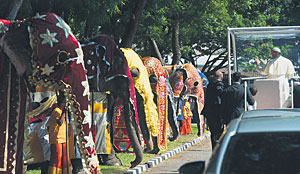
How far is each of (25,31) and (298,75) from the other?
6.78m

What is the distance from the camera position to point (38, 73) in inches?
331

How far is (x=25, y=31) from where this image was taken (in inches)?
336

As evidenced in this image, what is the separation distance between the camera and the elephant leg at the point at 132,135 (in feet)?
36.7

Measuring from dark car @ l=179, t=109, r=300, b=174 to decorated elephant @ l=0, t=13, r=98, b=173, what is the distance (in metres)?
3.34

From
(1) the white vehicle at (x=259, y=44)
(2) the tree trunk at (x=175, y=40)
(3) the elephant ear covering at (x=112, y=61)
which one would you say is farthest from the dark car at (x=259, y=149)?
(2) the tree trunk at (x=175, y=40)

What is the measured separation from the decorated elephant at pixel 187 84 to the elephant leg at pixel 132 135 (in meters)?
9.00

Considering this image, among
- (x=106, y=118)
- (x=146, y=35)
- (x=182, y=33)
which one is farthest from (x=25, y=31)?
(x=182, y=33)

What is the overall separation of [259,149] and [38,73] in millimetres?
4065

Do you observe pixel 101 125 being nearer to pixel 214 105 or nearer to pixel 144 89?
pixel 144 89

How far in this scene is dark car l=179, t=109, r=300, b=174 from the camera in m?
4.96

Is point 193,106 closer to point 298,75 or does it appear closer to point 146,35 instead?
point 146,35

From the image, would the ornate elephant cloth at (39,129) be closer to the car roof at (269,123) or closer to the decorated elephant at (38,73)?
the decorated elephant at (38,73)

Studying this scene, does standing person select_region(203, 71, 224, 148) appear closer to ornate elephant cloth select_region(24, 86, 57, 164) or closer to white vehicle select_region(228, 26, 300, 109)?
white vehicle select_region(228, 26, 300, 109)

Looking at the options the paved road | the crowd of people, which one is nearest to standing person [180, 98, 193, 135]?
the paved road
